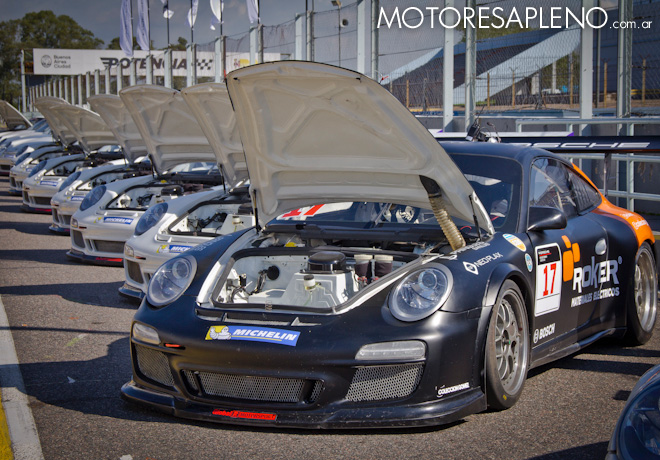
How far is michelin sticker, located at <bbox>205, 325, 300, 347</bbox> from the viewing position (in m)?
3.94

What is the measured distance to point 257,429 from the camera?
4.02 metres

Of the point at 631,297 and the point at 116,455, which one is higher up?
the point at 631,297

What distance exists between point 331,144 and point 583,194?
79.5 inches

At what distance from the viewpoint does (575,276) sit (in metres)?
5.10

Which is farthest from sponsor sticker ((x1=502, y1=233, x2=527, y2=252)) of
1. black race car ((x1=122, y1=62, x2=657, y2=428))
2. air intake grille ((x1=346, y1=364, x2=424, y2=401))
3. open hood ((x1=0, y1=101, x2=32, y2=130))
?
open hood ((x1=0, y1=101, x2=32, y2=130))

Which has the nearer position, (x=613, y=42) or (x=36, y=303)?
(x=36, y=303)

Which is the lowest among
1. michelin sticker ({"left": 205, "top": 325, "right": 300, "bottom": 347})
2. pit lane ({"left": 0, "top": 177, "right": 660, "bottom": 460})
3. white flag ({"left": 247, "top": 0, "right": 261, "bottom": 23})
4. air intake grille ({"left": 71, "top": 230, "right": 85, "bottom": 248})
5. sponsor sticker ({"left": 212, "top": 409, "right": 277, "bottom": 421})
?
pit lane ({"left": 0, "top": 177, "right": 660, "bottom": 460})

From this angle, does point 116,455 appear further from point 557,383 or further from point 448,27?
point 448,27

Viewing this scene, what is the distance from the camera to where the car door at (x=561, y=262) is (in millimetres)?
4773

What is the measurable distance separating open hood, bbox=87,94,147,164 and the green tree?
103145 mm

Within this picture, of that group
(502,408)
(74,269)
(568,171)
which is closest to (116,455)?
(502,408)

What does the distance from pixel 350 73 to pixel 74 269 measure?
6204mm

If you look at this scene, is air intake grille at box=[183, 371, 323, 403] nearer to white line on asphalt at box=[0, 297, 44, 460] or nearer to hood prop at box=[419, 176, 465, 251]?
white line on asphalt at box=[0, 297, 44, 460]

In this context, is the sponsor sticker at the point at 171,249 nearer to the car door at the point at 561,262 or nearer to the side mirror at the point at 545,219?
the car door at the point at 561,262
